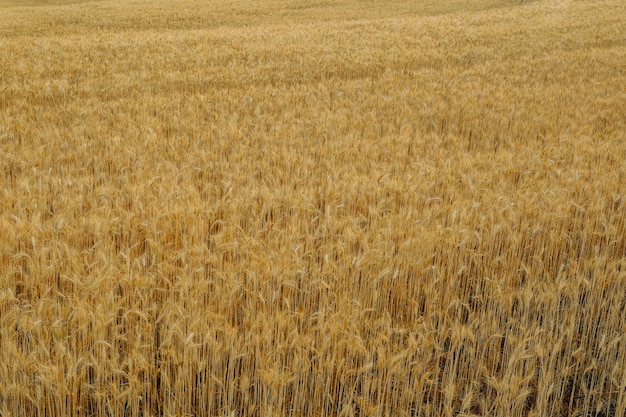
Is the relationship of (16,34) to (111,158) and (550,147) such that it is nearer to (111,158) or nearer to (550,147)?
(111,158)

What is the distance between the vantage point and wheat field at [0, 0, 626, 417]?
264 cm

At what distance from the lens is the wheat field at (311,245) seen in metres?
2.64

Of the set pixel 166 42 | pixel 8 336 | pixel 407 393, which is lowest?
pixel 407 393

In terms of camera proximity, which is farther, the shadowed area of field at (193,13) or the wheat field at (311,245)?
the shadowed area of field at (193,13)

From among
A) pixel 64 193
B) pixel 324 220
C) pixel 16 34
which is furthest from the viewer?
pixel 16 34

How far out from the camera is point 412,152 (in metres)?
6.60

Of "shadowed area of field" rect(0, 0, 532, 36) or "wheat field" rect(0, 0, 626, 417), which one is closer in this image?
"wheat field" rect(0, 0, 626, 417)

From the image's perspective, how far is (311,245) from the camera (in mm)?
3871

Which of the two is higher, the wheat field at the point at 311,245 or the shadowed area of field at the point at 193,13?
the shadowed area of field at the point at 193,13

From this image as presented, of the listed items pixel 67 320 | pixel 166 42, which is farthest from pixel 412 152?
pixel 166 42

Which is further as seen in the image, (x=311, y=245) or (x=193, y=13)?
(x=193, y=13)

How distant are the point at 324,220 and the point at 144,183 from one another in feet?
5.59

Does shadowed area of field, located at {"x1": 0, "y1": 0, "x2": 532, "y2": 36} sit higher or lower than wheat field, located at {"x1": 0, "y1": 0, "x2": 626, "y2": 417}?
higher

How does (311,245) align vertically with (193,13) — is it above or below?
below
